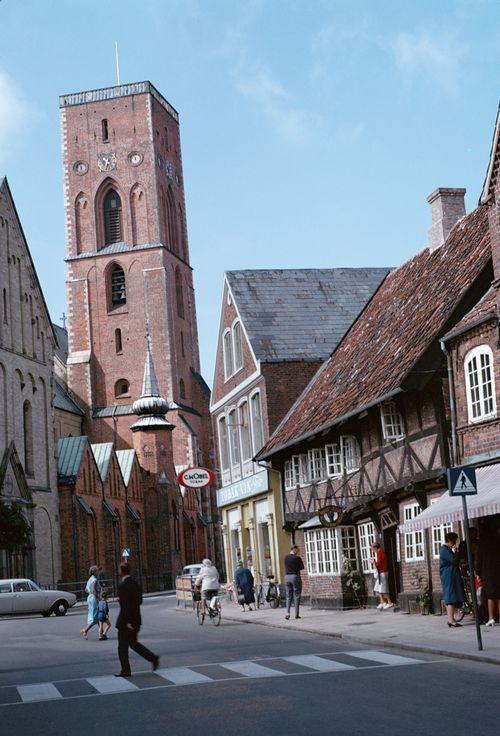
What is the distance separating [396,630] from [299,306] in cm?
1952

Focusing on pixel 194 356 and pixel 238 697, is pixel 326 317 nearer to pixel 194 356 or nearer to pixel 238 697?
pixel 238 697

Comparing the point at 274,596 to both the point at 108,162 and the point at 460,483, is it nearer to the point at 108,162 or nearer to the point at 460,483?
the point at 460,483

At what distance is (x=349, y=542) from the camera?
92.8 feet

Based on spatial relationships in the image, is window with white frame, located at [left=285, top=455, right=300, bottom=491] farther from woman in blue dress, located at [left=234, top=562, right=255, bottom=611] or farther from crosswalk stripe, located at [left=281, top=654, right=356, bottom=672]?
crosswalk stripe, located at [left=281, top=654, right=356, bottom=672]

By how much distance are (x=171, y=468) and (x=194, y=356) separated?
46.6 feet

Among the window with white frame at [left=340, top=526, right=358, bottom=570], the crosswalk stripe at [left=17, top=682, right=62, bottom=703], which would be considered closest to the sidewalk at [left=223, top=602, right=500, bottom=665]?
Result: the window with white frame at [left=340, top=526, right=358, bottom=570]

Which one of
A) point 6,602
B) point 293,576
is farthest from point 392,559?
point 6,602

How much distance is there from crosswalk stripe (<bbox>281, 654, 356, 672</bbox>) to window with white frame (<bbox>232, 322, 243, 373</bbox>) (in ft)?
72.3

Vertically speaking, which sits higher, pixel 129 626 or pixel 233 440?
pixel 233 440

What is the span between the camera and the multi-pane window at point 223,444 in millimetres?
42312

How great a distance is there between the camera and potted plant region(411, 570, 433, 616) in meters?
22.6

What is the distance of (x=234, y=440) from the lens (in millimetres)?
40906

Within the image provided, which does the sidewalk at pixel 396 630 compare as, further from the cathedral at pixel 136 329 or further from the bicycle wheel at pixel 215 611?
the cathedral at pixel 136 329

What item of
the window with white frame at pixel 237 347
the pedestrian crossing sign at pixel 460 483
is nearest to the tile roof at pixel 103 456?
the window with white frame at pixel 237 347
